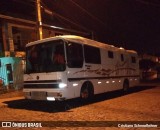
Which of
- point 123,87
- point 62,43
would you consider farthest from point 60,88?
point 123,87

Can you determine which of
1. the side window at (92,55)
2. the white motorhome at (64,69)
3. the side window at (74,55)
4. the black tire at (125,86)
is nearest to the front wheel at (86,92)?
the white motorhome at (64,69)

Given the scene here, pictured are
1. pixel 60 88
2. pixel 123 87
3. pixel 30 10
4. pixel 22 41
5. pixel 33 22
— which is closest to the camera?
pixel 60 88

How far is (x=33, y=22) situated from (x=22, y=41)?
2.88m

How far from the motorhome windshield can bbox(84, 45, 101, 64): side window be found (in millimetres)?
1903

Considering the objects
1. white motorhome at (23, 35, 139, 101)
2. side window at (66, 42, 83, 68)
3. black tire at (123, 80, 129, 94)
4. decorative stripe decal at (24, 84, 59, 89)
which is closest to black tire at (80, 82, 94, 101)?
white motorhome at (23, 35, 139, 101)

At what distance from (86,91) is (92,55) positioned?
6.25 ft

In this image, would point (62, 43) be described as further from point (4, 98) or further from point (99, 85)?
point (4, 98)

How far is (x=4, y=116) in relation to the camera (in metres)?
10.2

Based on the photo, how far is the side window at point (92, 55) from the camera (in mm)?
13184

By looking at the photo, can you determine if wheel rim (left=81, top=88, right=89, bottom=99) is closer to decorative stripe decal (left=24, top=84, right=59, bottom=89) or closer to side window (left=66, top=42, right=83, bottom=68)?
side window (left=66, top=42, right=83, bottom=68)

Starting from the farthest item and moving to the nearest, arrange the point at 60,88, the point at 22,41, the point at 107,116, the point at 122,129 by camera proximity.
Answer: the point at 22,41 → the point at 60,88 → the point at 107,116 → the point at 122,129

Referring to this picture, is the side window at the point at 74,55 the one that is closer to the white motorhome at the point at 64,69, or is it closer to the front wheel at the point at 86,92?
the white motorhome at the point at 64,69

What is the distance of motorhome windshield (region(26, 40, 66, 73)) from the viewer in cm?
1141

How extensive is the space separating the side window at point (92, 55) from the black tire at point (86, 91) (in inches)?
45.3
